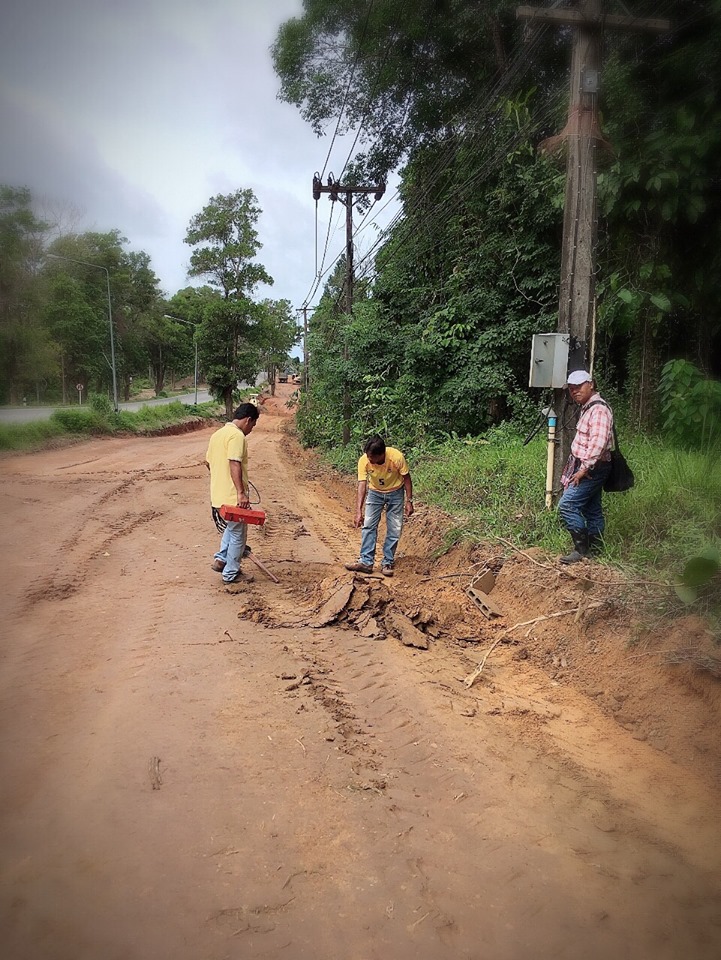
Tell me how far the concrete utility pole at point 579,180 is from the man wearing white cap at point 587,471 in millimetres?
987

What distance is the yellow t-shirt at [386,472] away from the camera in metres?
6.42

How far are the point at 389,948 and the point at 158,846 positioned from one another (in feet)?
3.14

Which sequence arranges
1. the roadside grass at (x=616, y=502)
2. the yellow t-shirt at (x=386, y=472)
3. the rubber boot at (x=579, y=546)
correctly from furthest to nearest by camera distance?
the yellow t-shirt at (x=386, y=472) < the rubber boot at (x=579, y=546) < the roadside grass at (x=616, y=502)

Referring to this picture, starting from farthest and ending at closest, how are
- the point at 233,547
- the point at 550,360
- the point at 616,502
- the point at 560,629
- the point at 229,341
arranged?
the point at 229,341 < the point at 550,360 < the point at 233,547 < the point at 616,502 < the point at 560,629

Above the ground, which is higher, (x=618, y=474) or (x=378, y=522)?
(x=618, y=474)

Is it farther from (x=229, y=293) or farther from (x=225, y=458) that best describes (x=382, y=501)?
(x=229, y=293)

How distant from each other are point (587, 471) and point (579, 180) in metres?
2.82

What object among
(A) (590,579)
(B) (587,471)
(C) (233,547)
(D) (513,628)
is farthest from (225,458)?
(A) (590,579)

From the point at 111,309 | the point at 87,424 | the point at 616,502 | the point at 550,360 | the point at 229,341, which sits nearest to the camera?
the point at 616,502

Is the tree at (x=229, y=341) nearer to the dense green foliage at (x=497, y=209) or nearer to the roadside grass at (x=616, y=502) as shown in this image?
the dense green foliage at (x=497, y=209)

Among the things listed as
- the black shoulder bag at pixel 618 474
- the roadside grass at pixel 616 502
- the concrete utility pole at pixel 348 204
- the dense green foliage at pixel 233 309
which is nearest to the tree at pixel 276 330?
the dense green foliage at pixel 233 309

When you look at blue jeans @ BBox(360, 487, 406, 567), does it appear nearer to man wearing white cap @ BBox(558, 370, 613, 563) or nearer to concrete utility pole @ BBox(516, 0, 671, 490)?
concrete utility pole @ BBox(516, 0, 671, 490)

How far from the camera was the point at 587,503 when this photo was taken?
5.12m

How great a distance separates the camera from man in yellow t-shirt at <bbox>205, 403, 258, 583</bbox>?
575 cm
